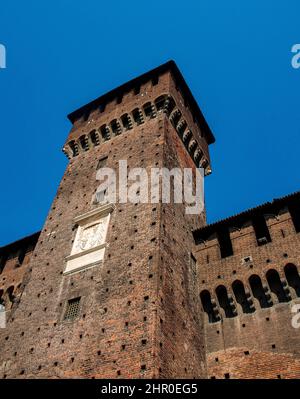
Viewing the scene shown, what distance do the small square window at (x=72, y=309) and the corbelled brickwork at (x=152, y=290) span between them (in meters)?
0.04

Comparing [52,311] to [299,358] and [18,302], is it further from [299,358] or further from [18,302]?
[299,358]

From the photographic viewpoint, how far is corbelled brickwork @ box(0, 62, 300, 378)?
9.34 m

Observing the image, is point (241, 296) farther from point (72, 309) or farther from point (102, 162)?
point (102, 162)

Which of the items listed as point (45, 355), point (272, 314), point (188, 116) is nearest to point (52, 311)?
point (45, 355)

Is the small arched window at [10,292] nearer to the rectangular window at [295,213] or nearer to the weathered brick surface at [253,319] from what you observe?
the weathered brick surface at [253,319]

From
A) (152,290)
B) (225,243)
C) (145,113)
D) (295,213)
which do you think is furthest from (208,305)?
(145,113)

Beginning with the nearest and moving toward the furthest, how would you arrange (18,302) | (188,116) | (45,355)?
1. (45,355)
2. (18,302)
3. (188,116)

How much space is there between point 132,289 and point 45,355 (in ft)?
8.82

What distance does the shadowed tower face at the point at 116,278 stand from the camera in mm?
9180

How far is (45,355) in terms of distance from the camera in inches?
394

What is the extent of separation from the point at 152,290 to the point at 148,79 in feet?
37.9

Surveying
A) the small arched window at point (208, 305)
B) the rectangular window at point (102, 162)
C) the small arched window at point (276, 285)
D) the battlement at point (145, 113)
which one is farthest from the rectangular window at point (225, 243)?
the rectangular window at point (102, 162)

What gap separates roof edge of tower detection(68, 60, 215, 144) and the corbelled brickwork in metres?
3.75

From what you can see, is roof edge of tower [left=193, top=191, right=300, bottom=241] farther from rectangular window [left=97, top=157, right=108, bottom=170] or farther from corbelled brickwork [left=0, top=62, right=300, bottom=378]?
rectangular window [left=97, top=157, right=108, bottom=170]
